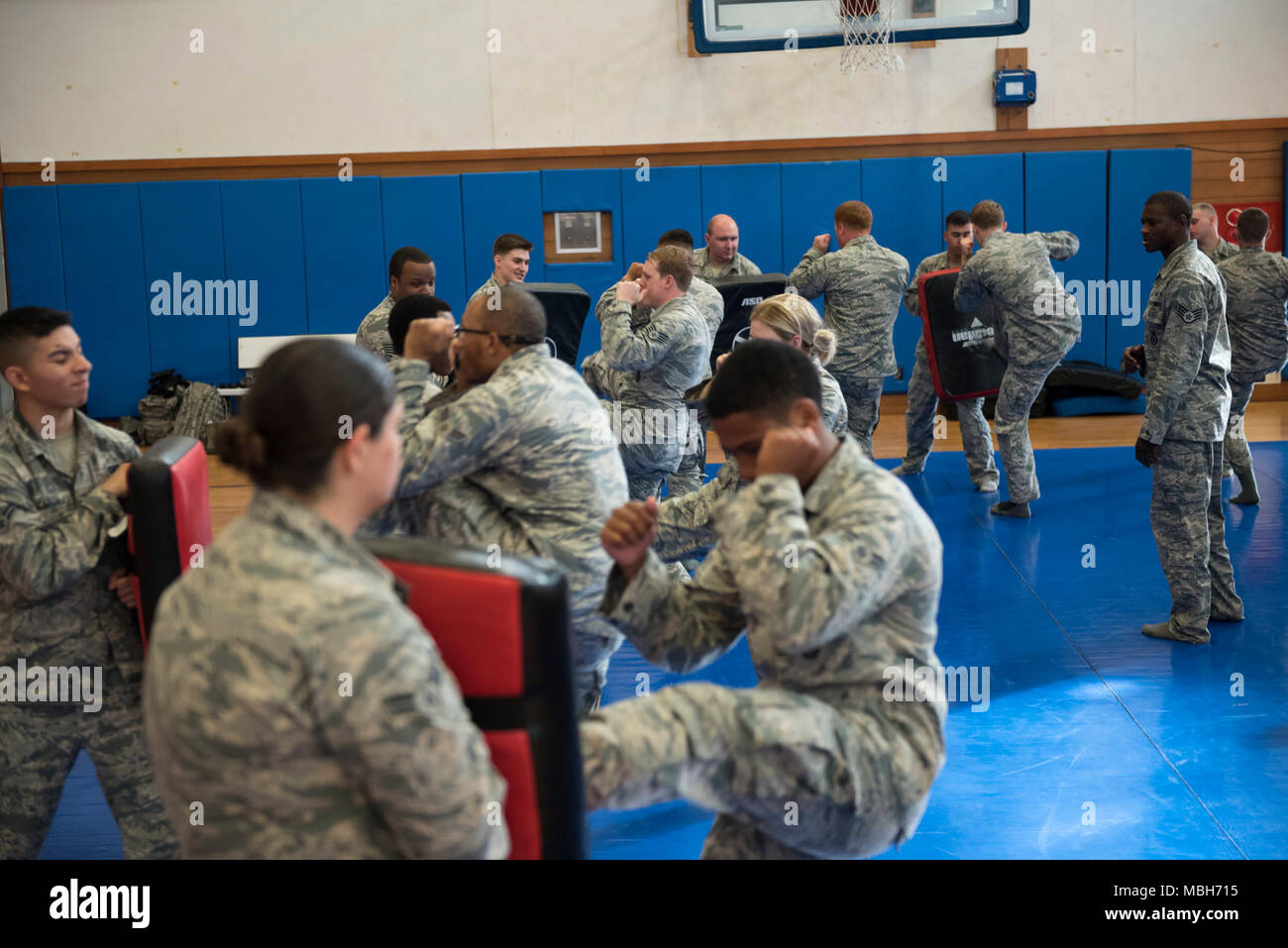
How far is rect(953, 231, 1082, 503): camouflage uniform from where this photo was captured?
302 inches

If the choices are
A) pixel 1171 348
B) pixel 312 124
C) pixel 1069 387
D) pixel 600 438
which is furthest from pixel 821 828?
pixel 312 124

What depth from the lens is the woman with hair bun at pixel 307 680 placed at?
1604 mm

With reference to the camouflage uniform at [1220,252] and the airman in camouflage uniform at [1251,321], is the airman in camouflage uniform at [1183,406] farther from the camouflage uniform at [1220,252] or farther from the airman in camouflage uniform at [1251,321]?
the camouflage uniform at [1220,252]

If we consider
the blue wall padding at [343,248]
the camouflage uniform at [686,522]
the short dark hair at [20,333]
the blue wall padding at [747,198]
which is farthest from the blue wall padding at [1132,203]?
the short dark hair at [20,333]

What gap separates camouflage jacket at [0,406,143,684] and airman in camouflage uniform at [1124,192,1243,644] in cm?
414

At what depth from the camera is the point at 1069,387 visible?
1141cm

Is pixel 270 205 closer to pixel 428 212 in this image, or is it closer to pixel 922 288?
pixel 428 212

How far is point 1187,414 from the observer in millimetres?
5219

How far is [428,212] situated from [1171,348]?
26.4ft

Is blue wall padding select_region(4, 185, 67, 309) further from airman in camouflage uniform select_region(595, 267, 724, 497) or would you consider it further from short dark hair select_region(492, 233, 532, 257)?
airman in camouflage uniform select_region(595, 267, 724, 497)

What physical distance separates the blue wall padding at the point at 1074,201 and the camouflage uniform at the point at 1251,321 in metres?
4.09

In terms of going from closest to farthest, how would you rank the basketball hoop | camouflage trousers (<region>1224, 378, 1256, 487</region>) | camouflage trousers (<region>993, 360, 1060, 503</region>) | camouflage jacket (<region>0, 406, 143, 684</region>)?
camouflage jacket (<region>0, 406, 143, 684</region>)
camouflage trousers (<region>1224, 378, 1256, 487</region>)
camouflage trousers (<region>993, 360, 1060, 503</region>)
the basketball hoop

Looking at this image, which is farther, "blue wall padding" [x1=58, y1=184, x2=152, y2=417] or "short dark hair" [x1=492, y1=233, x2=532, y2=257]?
"blue wall padding" [x1=58, y1=184, x2=152, y2=417]

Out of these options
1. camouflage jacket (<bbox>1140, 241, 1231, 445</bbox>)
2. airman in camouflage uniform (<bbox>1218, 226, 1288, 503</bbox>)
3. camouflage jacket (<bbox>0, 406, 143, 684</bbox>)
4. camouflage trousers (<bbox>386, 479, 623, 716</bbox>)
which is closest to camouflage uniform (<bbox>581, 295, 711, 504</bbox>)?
camouflage jacket (<bbox>1140, 241, 1231, 445</bbox>)
